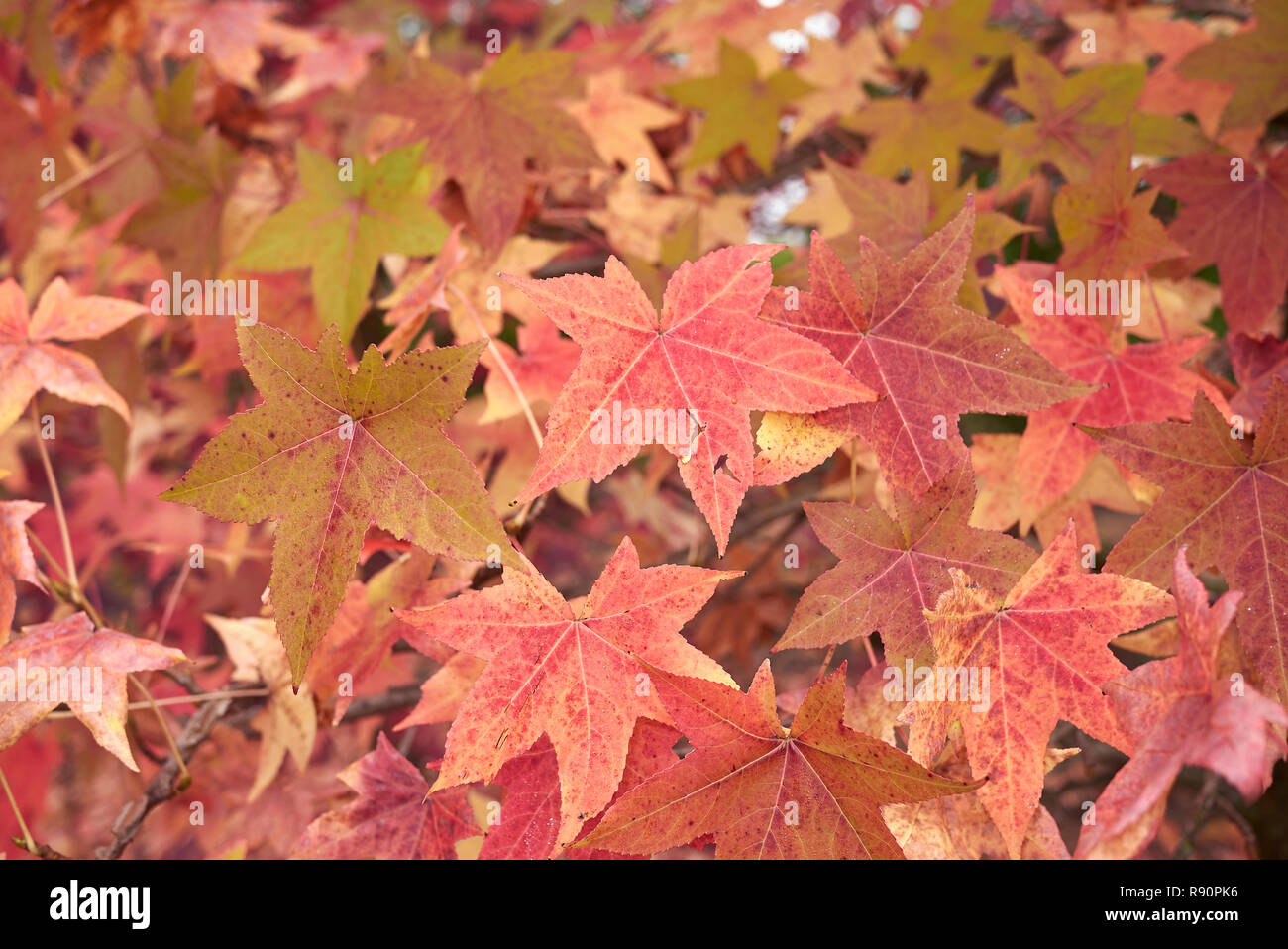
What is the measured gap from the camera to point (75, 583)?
3.31ft

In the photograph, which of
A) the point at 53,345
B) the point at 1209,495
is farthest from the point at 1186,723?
the point at 53,345

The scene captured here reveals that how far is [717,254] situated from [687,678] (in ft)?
1.34

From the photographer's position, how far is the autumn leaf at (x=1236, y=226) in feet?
3.79

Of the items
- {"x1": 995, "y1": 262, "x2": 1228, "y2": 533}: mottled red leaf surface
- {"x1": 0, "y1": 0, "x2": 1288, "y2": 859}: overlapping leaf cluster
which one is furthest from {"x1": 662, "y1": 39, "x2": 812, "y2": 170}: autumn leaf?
{"x1": 995, "y1": 262, "x2": 1228, "y2": 533}: mottled red leaf surface

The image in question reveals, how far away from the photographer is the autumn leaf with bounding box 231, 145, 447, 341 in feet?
3.91

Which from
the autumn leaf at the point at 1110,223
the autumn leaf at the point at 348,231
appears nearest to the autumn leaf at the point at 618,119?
the autumn leaf at the point at 348,231

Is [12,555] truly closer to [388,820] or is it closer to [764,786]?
[388,820]

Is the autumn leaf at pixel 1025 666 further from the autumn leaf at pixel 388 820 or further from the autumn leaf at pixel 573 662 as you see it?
the autumn leaf at pixel 388 820

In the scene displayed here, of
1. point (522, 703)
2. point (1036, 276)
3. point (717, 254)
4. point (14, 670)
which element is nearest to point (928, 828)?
point (522, 703)

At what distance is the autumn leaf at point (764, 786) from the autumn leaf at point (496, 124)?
0.85 metres

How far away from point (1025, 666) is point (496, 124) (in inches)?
43.5

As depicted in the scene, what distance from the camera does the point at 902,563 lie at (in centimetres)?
86

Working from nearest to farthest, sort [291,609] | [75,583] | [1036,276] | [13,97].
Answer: [291,609] < [75,583] < [1036,276] < [13,97]
